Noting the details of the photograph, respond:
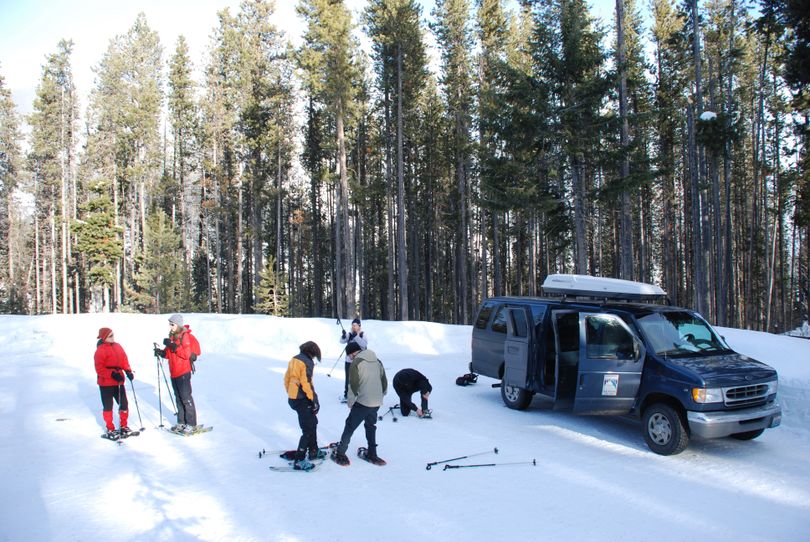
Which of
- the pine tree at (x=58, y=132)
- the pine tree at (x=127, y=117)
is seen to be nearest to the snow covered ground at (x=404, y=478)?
the pine tree at (x=127, y=117)

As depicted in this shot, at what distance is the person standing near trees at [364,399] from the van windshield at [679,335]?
4.40 metres

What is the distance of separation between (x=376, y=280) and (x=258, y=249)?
12.8 m

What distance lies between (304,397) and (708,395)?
5490 mm

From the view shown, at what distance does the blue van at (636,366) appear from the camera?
6984mm

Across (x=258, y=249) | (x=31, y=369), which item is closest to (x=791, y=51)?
(x=31, y=369)

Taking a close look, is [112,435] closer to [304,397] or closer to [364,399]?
[304,397]

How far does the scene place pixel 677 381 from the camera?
23.5 ft

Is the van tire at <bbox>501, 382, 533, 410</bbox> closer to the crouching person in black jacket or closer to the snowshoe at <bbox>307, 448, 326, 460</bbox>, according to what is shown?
the crouching person in black jacket

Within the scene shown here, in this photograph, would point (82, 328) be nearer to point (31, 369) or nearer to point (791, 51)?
point (31, 369)

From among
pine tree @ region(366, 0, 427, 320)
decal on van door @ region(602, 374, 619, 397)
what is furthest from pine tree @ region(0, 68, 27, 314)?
decal on van door @ region(602, 374, 619, 397)

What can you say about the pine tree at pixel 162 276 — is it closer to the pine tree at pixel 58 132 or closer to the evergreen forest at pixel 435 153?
the evergreen forest at pixel 435 153

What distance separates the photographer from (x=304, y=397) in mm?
6637

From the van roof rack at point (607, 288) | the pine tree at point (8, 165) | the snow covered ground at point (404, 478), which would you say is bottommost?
the snow covered ground at point (404, 478)

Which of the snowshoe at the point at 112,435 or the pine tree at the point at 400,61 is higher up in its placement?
the pine tree at the point at 400,61
